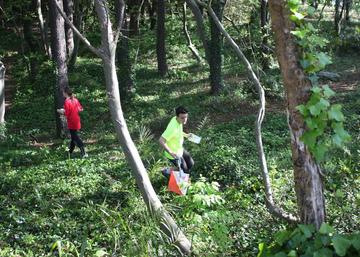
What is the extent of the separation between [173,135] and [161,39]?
47.3 ft

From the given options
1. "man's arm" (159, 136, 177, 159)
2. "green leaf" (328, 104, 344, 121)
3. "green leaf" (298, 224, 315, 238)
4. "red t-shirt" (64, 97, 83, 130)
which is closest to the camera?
"green leaf" (328, 104, 344, 121)

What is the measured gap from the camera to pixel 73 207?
31.2 ft

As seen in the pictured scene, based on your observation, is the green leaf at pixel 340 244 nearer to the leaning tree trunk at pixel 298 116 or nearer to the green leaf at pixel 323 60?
the leaning tree trunk at pixel 298 116

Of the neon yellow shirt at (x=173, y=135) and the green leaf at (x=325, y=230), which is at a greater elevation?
the green leaf at (x=325, y=230)

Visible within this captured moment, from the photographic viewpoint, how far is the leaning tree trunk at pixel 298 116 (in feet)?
14.6

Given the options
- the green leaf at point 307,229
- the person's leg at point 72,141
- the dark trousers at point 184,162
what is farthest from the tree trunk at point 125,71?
the green leaf at point 307,229

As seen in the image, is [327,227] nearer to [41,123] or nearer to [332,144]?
[332,144]

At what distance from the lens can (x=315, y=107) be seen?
13.2ft

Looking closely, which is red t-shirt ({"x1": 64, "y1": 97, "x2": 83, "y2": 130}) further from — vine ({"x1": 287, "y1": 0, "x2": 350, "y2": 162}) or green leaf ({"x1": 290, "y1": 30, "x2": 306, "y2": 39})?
green leaf ({"x1": 290, "y1": 30, "x2": 306, "y2": 39})

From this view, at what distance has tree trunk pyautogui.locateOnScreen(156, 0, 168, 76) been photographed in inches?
870

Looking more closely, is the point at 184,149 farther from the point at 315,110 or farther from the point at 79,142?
the point at 315,110

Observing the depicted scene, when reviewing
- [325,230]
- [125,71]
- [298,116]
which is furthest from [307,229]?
[125,71]

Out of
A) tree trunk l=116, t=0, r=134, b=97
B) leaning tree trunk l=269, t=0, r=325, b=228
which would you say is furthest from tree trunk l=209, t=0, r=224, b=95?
leaning tree trunk l=269, t=0, r=325, b=228

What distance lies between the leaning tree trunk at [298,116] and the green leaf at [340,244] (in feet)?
1.68
